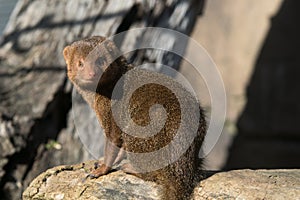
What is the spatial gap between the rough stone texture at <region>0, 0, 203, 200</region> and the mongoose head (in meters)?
0.74

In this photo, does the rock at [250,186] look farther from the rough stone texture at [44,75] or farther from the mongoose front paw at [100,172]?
the rough stone texture at [44,75]

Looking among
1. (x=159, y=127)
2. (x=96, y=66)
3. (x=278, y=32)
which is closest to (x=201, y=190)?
(x=159, y=127)

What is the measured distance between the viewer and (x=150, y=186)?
328 cm

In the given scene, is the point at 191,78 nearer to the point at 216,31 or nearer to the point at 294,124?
the point at 216,31

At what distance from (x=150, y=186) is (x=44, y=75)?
4.12ft

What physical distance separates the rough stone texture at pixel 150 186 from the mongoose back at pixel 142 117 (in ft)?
0.18

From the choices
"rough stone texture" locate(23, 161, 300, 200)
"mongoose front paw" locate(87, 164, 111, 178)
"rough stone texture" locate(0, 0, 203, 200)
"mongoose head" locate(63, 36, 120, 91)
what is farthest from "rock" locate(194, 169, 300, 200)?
"rough stone texture" locate(0, 0, 203, 200)

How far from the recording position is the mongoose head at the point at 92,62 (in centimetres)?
332

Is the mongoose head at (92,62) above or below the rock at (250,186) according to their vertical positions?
above

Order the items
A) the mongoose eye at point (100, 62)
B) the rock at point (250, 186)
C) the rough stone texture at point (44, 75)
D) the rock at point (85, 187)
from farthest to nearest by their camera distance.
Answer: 1. the rough stone texture at point (44, 75)
2. the mongoose eye at point (100, 62)
3. the rock at point (85, 187)
4. the rock at point (250, 186)

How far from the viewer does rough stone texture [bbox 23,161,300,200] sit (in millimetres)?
3162

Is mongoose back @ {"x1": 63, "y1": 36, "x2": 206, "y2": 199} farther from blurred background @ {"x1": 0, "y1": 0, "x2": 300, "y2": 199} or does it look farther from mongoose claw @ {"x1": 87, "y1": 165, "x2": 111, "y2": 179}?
blurred background @ {"x1": 0, "y1": 0, "x2": 300, "y2": 199}

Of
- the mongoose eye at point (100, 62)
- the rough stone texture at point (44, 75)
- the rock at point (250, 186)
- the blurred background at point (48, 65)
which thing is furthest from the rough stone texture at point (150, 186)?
the rough stone texture at point (44, 75)

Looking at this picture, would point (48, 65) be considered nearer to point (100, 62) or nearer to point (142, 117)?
point (100, 62)
